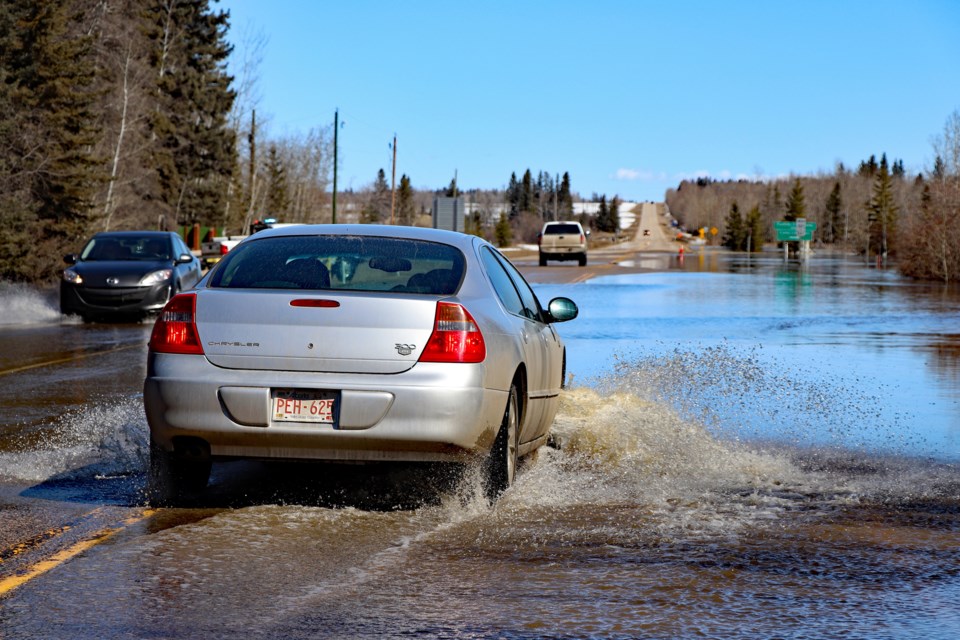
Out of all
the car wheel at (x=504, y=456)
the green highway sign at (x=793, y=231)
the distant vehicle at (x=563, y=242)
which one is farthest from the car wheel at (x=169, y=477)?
the green highway sign at (x=793, y=231)

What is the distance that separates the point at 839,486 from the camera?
25.4 ft

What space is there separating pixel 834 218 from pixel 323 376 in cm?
17002

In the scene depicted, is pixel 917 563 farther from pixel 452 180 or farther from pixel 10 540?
pixel 452 180

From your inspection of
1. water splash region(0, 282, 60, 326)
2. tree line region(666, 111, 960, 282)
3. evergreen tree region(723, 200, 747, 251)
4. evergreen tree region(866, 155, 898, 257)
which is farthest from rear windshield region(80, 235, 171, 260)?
evergreen tree region(723, 200, 747, 251)

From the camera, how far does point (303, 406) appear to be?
6398mm

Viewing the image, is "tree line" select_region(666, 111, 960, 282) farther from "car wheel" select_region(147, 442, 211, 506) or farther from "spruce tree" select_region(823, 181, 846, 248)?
"car wheel" select_region(147, 442, 211, 506)

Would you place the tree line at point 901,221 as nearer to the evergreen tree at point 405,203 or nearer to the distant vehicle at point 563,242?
the distant vehicle at point 563,242

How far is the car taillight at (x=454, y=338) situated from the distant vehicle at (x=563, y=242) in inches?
1967

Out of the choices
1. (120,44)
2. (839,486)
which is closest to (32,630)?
(839,486)

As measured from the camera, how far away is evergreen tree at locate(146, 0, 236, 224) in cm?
6719

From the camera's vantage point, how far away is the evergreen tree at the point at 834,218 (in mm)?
167125

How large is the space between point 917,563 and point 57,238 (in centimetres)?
3553

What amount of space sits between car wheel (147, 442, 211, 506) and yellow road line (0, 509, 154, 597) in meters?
0.19

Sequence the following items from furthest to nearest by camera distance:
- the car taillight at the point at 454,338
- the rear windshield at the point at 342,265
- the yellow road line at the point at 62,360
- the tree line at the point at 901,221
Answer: the tree line at the point at 901,221
the yellow road line at the point at 62,360
the rear windshield at the point at 342,265
the car taillight at the point at 454,338
